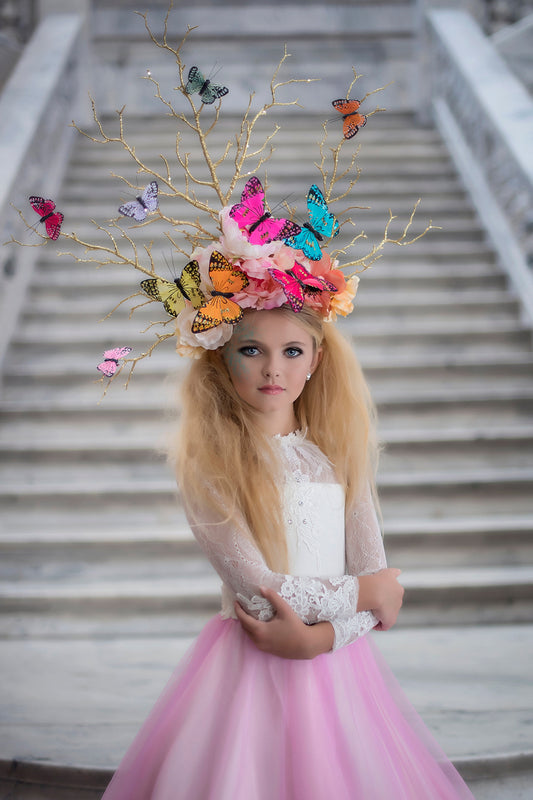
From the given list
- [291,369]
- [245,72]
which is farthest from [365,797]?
[245,72]

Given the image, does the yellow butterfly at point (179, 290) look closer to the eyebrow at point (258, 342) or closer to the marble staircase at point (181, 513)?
the eyebrow at point (258, 342)

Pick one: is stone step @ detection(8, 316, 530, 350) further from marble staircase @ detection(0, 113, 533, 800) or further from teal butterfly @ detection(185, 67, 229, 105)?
teal butterfly @ detection(185, 67, 229, 105)

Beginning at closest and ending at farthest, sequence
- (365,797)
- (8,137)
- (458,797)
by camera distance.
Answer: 1. (365,797)
2. (458,797)
3. (8,137)

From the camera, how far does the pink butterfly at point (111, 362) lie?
4.67 feet

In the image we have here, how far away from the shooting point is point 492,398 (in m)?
3.90

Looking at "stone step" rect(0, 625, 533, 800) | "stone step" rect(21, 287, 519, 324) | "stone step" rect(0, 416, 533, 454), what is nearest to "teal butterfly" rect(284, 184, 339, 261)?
"stone step" rect(0, 625, 533, 800)

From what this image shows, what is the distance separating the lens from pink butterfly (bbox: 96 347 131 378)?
1.42 m

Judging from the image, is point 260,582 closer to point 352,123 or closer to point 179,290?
point 179,290

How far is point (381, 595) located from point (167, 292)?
78cm

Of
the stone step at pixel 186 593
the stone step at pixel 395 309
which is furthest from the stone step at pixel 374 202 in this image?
the stone step at pixel 186 593

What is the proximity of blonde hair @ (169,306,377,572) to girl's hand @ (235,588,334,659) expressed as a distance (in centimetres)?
13

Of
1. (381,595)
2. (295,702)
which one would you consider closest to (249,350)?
(381,595)

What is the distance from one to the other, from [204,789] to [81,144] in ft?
18.1

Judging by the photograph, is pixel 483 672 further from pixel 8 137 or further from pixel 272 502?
pixel 8 137
